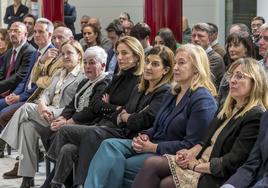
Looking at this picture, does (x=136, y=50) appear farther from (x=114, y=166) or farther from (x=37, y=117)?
(x=37, y=117)

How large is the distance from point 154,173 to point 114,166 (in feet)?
1.68

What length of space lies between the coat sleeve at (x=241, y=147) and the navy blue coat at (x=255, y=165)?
7 centimetres

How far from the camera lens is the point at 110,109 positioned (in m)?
5.68

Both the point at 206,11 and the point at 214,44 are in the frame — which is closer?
the point at 214,44

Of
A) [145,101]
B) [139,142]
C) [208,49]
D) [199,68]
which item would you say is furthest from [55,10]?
[199,68]

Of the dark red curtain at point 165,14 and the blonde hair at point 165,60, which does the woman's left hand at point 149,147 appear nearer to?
the blonde hair at point 165,60

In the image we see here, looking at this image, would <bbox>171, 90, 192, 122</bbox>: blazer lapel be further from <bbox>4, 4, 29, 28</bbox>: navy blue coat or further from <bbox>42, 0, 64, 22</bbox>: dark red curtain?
<bbox>4, 4, 29, 28</bbox>: navy blue coat

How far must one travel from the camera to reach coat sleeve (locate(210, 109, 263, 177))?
4.12 m

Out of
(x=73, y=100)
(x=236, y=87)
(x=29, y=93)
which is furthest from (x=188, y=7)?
(x=236, y=87)

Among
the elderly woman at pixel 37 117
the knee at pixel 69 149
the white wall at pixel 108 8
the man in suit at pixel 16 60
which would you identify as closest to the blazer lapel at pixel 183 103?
the knee at pixel 69 149

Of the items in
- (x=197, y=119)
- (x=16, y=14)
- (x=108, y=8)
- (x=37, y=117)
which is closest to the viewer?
(x=197, y=119)

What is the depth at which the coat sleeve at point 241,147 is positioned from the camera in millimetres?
4117

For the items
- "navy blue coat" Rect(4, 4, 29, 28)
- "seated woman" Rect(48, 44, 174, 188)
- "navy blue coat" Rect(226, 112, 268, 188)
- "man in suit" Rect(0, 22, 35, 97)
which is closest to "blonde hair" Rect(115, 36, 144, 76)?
"seated woman" Rect(48, 44, 174, 188)

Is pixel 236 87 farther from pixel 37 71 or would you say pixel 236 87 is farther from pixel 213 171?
pixel 37 71
